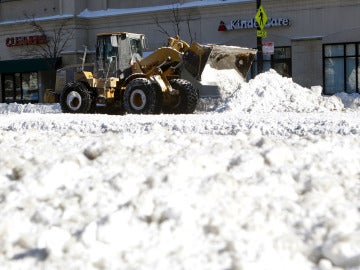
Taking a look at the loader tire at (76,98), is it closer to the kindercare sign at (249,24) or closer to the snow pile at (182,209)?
the kindercare sign at (249,24)

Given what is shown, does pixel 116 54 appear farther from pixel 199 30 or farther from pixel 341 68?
pixel 341 68

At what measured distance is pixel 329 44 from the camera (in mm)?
30594

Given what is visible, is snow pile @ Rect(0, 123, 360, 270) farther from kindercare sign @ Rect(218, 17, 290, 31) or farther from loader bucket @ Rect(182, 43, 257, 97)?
kindercare sign @ Rect(218, 17, 290, 31)

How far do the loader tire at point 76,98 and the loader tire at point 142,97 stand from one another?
5.00 feet

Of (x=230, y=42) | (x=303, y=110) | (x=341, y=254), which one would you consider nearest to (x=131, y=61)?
(x=303, y=110)

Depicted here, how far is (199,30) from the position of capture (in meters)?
33.9

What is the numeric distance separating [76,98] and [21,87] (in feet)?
71.8

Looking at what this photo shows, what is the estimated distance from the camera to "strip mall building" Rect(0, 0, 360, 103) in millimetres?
30422

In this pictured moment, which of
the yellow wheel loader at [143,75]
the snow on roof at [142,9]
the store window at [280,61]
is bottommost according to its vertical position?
the yellow wheel loader at [143,75]

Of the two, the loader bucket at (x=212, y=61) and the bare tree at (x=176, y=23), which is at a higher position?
the bare tree at (x=176, y=23)

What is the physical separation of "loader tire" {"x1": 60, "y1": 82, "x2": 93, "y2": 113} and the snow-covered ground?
13.1 m

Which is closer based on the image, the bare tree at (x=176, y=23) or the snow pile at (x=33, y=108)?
the snow pile at (x=33, y=108)

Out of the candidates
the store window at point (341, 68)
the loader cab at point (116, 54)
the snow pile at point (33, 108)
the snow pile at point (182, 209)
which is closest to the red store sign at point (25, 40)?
the snow pile at point (33, 108)

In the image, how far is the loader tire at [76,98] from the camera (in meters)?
19.7
